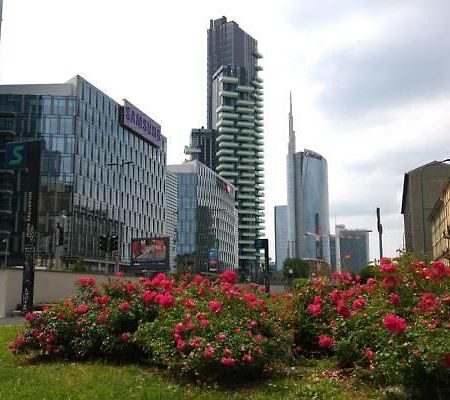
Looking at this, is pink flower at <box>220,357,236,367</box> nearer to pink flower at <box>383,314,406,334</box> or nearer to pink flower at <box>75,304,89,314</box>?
pink flower at <box>383,314,406,334</box>

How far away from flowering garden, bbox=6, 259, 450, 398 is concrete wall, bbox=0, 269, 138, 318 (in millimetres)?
15582

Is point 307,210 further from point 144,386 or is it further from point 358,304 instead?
point 144,386

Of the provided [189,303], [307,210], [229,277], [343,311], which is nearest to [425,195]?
[307,210]

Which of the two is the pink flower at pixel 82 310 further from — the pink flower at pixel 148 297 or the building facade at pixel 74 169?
the building facade at pixel 74 169

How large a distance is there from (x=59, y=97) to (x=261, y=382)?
293 feet

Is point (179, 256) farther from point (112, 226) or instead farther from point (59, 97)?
point (59, 97)

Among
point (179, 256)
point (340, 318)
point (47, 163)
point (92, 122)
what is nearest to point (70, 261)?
point (47, 163)

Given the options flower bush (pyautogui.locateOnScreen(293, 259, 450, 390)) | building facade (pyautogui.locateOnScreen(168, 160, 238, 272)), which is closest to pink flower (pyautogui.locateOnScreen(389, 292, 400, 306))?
flower bush (pyautogui.locateOnScreen(293, 259, 450, 390))

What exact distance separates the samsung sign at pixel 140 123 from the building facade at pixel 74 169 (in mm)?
319

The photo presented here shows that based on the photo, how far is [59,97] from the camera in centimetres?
9131

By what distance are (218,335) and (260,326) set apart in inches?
45.4

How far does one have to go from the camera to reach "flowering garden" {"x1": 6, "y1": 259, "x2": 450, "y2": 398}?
669cm

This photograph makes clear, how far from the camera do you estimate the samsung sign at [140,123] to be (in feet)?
349

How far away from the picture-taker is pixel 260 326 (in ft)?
28.7
